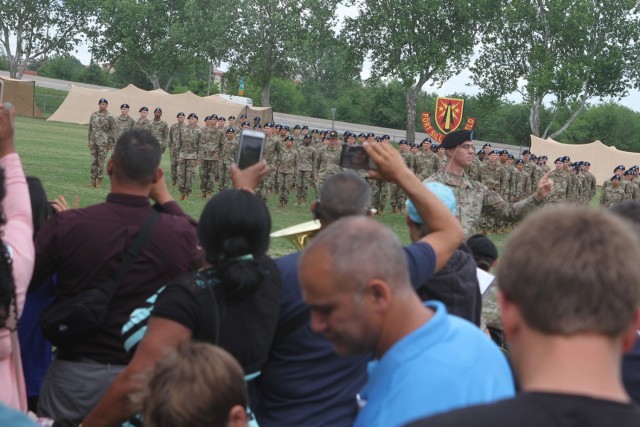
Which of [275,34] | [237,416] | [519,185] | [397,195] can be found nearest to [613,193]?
[519,185]

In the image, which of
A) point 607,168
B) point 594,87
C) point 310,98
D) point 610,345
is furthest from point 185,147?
point 310,98

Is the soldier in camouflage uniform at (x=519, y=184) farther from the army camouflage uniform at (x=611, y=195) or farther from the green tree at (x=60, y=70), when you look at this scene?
the green tree at (x=60, y=70)

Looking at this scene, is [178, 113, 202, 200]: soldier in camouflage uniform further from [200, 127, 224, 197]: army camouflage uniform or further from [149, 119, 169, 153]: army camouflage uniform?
[149, 119, 169, 153]: army camouflage uniform

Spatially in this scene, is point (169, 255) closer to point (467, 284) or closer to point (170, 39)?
point (467, 284)

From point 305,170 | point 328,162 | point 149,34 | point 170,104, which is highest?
point 149,34

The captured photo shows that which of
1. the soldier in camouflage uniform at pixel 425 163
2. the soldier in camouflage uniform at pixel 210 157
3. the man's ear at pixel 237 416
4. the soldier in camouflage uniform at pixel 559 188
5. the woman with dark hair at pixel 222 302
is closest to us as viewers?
the man's ear at pixel 237 416

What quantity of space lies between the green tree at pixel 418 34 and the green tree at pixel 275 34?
346cm

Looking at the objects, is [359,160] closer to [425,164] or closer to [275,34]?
[425,164]

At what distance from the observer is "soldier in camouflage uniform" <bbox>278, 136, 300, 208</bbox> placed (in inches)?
812

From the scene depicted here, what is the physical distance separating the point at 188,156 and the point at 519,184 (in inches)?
353

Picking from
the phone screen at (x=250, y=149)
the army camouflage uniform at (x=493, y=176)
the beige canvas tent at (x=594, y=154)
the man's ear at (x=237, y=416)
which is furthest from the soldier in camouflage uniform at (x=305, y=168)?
the beige canvas tent at (x=594, y=154)

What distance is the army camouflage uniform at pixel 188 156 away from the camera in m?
19.7

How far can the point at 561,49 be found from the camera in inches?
1959

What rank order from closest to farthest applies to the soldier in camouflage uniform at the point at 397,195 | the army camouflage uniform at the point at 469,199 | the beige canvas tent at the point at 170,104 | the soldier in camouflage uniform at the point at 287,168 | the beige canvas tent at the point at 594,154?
the army camouflage uniform at the point at 469,199 < the soldier in camouflage uniform at the point at 287,168 < the soldier in camouflage uniform at the point at 397,195 < the beige canvas tent at the point at 594,154 < the beige canvas tent at the point at 170,104
